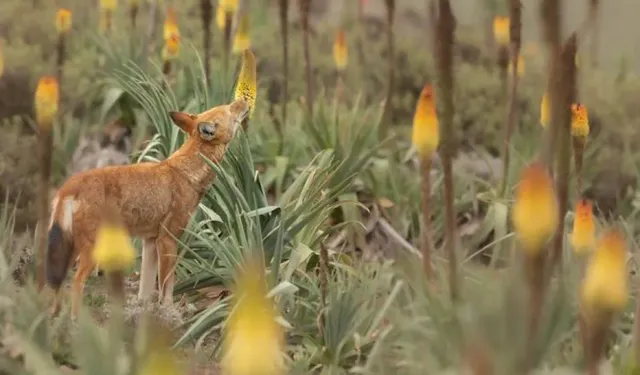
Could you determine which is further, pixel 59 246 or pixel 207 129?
pixel 207 129

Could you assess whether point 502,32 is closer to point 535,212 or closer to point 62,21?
point 62,21

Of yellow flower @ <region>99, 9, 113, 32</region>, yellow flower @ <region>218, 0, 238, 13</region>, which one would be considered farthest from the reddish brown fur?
yellow flower @ <region>99, 9, 113, 32</region>

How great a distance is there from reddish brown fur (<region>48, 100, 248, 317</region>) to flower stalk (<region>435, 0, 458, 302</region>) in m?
0.61

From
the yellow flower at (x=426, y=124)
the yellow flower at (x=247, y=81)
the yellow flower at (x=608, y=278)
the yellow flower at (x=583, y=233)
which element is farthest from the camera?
the yellow flower at (x=247, y=81)

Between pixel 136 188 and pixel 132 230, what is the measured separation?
0.29 ft

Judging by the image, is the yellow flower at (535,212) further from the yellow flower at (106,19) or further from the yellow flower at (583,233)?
the yellow flower at (106,19)

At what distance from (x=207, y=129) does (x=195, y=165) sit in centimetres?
8

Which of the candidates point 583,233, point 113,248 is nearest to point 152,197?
point 113,248

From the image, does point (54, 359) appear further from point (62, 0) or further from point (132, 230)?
point (62, 0)

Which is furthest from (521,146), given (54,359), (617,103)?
(54,359)

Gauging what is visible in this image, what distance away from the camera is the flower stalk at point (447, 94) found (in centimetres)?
140

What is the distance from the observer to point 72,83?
411 centimetres

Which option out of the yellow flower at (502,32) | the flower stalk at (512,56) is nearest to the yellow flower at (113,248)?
the flower stalk at (512,56)

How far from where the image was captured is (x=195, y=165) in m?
1.97
